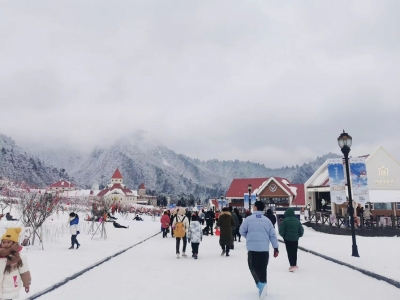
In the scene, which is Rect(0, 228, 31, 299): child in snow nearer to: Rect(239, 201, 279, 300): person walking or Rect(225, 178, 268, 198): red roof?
Rect(239, 201, 279, 300): person walking

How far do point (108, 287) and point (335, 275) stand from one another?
5.89m

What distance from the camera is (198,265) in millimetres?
11562

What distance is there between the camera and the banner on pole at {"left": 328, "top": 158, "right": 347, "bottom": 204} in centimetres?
1660

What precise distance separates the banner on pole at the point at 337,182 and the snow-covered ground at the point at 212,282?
5.03 m

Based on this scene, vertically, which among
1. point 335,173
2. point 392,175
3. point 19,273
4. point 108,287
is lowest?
point 108,287

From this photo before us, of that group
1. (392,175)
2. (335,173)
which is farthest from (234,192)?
(335,173)

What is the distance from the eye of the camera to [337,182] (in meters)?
16.9

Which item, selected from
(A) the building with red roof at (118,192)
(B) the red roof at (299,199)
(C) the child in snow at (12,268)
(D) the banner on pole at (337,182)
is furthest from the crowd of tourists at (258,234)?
(A) the building with red roof at (118,192)

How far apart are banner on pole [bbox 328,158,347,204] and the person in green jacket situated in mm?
6753

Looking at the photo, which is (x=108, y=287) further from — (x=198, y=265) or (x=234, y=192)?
(x=234, y=192)

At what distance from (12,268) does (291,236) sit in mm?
7759

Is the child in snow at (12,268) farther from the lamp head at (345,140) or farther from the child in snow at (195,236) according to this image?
the lamp head at (345,140)

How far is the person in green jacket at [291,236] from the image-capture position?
10406 mm

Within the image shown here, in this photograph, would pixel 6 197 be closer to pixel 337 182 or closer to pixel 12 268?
pixel 337 182
